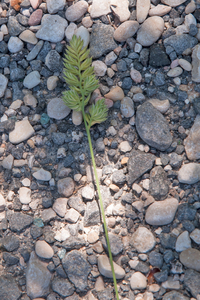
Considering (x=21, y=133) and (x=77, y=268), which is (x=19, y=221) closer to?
(x=77, y=268)

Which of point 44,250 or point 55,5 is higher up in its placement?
point 55,5

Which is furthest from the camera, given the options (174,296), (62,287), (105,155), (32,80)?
(32,80)

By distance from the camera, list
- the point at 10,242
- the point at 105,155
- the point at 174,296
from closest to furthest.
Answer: the point at 174,296 < the point at 10,242 < the point at 105,155

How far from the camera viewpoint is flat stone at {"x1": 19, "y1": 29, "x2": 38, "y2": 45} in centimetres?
194

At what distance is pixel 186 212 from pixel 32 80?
1304 mm

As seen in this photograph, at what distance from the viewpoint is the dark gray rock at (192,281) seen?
1469 mm

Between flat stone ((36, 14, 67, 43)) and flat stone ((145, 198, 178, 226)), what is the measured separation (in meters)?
1.27

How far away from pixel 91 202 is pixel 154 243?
1.43ft

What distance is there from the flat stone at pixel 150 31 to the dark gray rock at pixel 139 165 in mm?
749

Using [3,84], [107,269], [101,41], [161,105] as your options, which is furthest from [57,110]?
[107,269]

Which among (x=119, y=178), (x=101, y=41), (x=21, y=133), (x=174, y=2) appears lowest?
(x=119, y=178)

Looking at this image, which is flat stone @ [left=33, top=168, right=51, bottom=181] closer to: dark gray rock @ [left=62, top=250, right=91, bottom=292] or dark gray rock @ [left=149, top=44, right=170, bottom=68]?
dark gray rock @ [left=62, top=250, right=91, bottom=292]

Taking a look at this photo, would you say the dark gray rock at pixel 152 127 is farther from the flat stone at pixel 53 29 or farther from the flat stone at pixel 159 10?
the flat stone at pixel 53 29

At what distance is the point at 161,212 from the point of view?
160 cm
